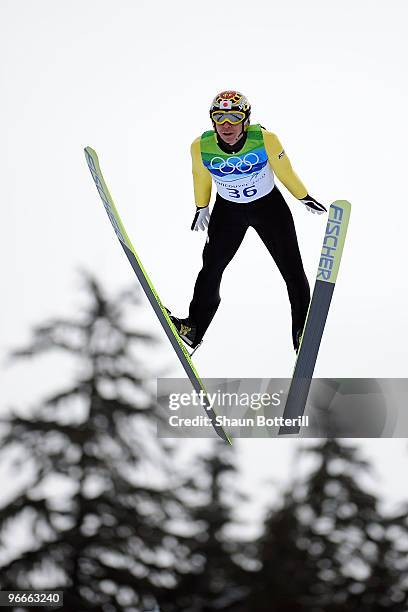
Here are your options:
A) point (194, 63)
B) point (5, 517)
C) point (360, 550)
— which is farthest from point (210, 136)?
point (194, 63)

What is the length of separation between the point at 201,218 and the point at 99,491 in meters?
7.81

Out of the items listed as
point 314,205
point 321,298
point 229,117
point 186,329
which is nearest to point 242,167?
point 229,117

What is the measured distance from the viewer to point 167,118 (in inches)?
734

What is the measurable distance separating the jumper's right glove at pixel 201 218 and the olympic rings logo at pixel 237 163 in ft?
1.60

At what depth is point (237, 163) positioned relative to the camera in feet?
26.2

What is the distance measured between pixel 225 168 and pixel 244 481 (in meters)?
10.8

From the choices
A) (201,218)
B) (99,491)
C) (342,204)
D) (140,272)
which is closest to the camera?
(342,204)

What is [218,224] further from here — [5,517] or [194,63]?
[194,63]

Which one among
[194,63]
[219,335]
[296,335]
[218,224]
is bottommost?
[219,335]

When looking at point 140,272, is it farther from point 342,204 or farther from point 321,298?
point 342,204

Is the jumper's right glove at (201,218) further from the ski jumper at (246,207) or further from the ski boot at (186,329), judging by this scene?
the ski boot at (186,329)

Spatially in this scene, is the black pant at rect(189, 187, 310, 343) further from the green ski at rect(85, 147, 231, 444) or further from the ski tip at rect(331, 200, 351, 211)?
the ski tip at rect(331, 200, 351, 211)

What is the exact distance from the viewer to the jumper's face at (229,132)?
7.83 m

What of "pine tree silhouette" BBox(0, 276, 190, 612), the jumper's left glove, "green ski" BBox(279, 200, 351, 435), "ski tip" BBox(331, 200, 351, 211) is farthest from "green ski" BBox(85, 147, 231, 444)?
"pine tree silhouette" BBox(0, 276, 190, 612)
